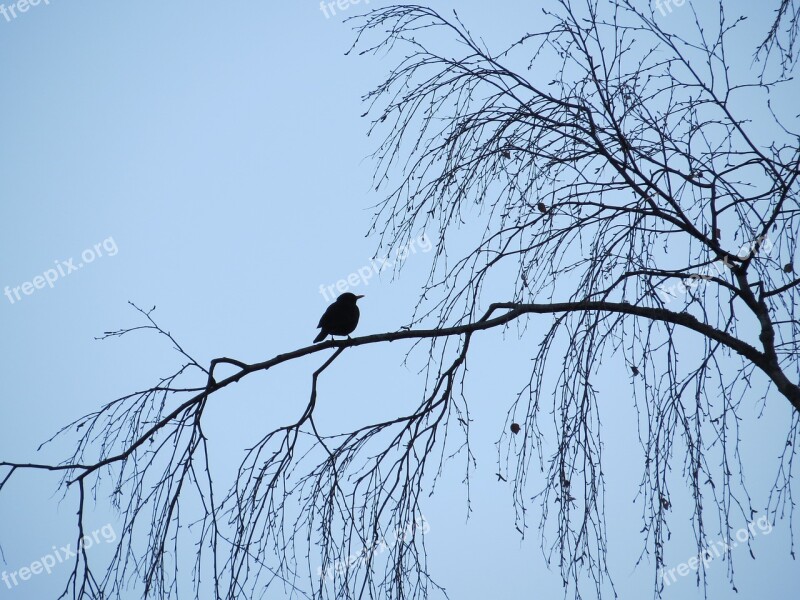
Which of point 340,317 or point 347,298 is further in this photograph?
point 347,298

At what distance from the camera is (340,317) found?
16.6 ft

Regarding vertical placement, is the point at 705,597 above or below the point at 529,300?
below

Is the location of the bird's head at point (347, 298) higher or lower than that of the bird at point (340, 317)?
higher

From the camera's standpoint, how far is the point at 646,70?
2.57 m

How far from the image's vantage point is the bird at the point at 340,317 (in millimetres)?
5059

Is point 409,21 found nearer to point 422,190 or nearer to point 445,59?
point 445,59

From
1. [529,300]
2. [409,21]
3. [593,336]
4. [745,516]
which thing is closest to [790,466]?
[745,516]

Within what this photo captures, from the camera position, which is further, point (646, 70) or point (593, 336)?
point (646, 70)

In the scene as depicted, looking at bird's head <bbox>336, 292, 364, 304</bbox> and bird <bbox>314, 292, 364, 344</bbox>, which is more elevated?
bird's head <bbox>336, 292, 364, 304</bbox>

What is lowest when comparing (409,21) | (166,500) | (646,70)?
(166,500)

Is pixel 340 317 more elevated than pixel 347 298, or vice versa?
pixel 347 298

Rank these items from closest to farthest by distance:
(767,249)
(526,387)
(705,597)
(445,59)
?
(705,597) < (526,387) < (767,249) < (445,59)

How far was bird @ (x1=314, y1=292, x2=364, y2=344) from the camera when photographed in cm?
506

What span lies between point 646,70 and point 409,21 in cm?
90
